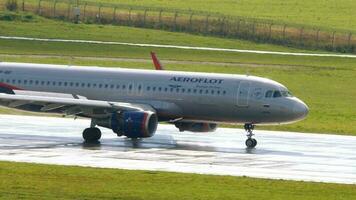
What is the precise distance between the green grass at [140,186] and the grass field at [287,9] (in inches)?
3359

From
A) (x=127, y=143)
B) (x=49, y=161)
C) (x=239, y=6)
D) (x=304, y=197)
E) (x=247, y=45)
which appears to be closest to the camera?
(x=304, y=197)

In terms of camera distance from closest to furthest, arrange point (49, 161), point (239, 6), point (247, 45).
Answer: point (49, 161), point (247, 45), point (239, 6)

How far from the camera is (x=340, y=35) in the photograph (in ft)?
383

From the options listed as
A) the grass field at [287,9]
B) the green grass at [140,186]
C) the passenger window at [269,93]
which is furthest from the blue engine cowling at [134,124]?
the grass field at [287,9]

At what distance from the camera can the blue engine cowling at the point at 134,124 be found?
5212 centimetres

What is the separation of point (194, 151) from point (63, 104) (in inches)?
252

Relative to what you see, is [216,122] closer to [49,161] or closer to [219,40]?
[49,161]

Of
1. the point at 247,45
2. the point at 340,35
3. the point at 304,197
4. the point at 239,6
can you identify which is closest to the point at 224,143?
the point at 304,197

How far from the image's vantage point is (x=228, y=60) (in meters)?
97.1

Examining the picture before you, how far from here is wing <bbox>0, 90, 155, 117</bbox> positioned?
2064 inches

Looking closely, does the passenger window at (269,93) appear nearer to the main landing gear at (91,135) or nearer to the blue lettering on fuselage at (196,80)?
the blue lettering on fuselage at (196,80)

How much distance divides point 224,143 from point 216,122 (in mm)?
1214

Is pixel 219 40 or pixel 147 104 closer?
pixel 147 104

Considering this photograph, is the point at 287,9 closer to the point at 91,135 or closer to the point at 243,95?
the point at 243,95
